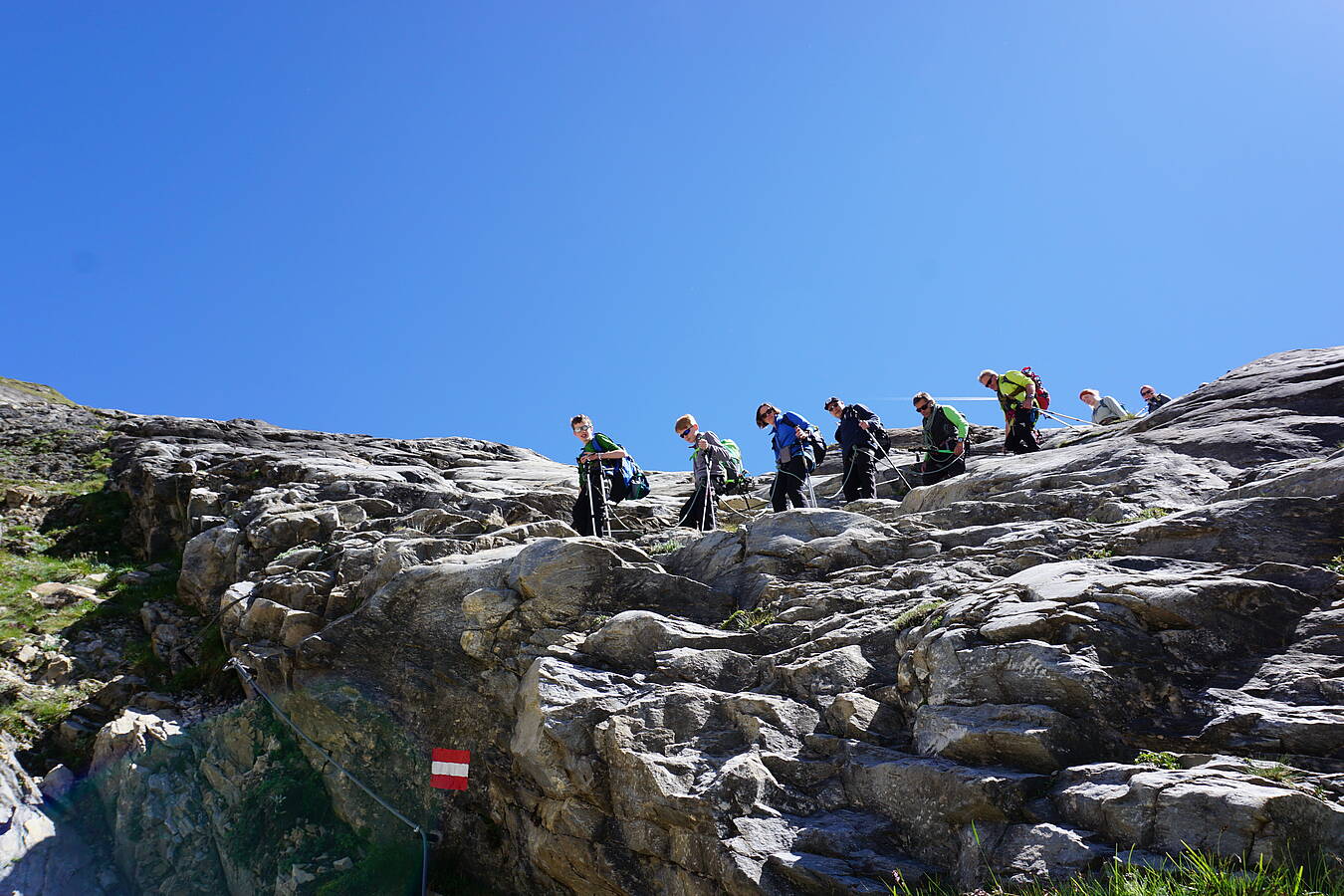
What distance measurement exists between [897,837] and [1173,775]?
221 centimetres

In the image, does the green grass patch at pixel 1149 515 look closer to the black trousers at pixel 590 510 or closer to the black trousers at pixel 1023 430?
the black trousers at pixel 1023 430

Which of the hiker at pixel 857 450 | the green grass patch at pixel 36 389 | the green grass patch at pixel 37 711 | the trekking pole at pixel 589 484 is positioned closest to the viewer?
the green grass patch at pixel 37 711

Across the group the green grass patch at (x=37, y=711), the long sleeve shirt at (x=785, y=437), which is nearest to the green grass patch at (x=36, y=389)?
the green grass patch at (x=37, y=711)

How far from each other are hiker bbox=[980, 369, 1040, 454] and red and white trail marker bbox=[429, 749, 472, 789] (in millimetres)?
15408

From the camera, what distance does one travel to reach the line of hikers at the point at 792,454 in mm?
17250

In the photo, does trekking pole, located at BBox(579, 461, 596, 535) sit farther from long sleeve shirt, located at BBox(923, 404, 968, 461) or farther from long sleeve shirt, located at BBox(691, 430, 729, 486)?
long sleeve shirt, located at BBox(923, 404, 968, 461)

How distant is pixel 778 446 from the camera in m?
17.2

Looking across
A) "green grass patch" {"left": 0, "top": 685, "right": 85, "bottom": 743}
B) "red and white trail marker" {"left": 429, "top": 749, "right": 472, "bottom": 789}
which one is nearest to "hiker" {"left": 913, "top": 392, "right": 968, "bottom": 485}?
"red and white trail marker" {"left": 429, "top": 749, "right": 472, "bottom": 789}

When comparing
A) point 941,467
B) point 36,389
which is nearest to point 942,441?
point 941,467

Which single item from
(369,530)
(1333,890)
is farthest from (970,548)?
(369,530)

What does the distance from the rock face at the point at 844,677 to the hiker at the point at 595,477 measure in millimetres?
1245

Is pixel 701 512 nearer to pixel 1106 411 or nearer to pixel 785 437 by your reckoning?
pixel 785 437

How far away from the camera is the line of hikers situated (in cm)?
1725

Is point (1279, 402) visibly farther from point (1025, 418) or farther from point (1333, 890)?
point (1333, 890)
